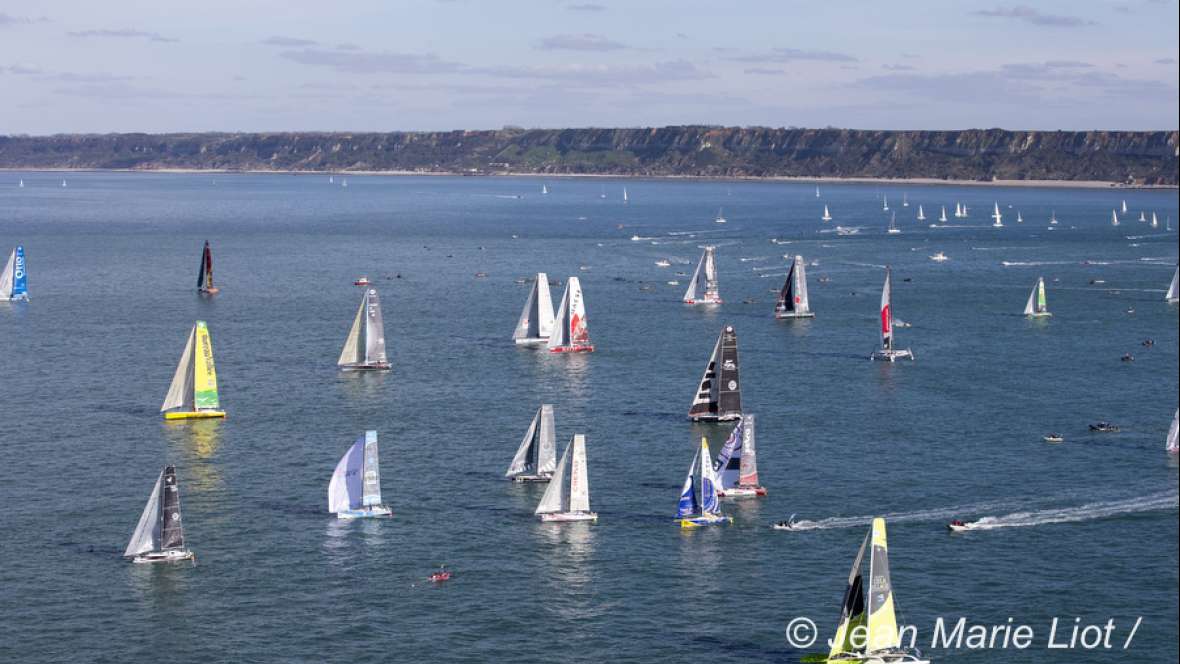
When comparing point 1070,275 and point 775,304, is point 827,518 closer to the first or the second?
point 775,304

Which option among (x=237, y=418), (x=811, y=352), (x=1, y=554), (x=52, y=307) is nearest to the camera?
(x=1, y=554)

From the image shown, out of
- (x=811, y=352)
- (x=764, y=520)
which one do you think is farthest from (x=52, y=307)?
(x=764, y=520)

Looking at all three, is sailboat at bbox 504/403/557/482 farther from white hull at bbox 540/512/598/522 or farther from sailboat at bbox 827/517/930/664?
sailboat at bbox 827/517/930/664

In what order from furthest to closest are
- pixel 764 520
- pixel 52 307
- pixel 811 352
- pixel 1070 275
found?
pixel 1070 275
pixel 52 307
pixel 811 352
pixel 764 520

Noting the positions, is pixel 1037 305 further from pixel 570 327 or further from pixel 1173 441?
pixel 1173 441

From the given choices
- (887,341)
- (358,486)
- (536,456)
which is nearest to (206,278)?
(887,341)

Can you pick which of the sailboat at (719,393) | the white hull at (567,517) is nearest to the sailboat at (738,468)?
the white hull at (567,517)

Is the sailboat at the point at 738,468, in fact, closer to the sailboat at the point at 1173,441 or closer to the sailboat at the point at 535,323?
the sailboat at the point at 1173,441
